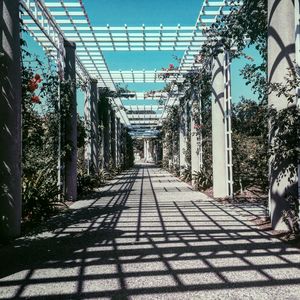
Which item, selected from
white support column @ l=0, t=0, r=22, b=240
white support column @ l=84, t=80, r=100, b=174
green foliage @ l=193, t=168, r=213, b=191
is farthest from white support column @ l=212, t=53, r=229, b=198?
white support column @ l=84, t=80, r=100, b=174

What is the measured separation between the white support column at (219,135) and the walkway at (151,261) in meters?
2.91

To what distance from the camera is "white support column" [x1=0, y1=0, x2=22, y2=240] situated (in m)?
5.00

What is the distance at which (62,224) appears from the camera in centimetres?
598

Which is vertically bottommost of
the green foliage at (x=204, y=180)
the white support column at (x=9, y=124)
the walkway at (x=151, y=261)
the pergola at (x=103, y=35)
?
the walkway at (x=151, y=261)

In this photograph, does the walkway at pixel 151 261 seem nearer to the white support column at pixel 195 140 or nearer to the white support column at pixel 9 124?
the white support column at pixel 9 124

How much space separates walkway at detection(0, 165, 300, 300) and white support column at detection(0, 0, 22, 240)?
0.43 m

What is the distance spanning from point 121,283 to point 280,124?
273 centimetres

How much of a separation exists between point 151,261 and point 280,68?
305cm

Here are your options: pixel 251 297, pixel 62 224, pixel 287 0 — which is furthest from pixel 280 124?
pixel 62 224

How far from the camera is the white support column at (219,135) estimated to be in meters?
9.32

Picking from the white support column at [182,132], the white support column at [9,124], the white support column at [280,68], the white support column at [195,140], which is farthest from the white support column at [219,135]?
the white support column at [182,132]

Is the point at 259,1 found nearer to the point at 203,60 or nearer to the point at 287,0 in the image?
the point at 287,0

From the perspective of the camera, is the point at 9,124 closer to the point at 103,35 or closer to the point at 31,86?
the point at 31,86

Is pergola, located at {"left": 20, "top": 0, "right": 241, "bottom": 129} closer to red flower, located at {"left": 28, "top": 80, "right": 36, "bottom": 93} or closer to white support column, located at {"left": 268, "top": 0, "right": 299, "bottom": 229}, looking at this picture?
red flower, located at {"left": 28, "top": 80, "right": 36, "bottom": 93}
